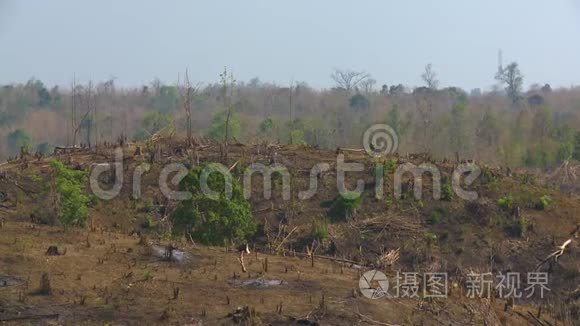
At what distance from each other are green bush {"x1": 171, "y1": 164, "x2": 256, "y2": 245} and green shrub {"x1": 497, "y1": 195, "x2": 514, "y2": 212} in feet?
28.4

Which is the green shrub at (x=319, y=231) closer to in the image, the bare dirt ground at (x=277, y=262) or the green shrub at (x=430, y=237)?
the bare dirt ground at (x=277, y=262)

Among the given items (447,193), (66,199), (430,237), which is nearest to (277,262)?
(66,199)

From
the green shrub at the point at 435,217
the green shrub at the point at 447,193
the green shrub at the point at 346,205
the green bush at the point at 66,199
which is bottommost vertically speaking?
the green shrub at the point at 435,217

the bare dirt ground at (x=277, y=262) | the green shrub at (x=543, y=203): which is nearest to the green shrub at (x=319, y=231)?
the bare dirt ground at (x=277, y=262)

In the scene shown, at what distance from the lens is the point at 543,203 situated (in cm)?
1806

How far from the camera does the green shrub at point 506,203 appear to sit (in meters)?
18.0

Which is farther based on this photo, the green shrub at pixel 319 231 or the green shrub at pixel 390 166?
the green shrub at pixel 390 166

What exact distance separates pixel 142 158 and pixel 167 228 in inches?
174

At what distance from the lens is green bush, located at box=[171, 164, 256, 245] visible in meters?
11.4

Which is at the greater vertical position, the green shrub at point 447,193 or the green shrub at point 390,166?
the green shrub at point 390,166

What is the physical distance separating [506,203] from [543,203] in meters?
0.91

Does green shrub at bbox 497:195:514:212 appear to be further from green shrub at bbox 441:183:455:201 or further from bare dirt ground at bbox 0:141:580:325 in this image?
green shrub at bbox 441:183:455:201

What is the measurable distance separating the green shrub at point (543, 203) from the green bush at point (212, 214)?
9.33 m

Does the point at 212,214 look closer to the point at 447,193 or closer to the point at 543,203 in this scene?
the point at 447,193
